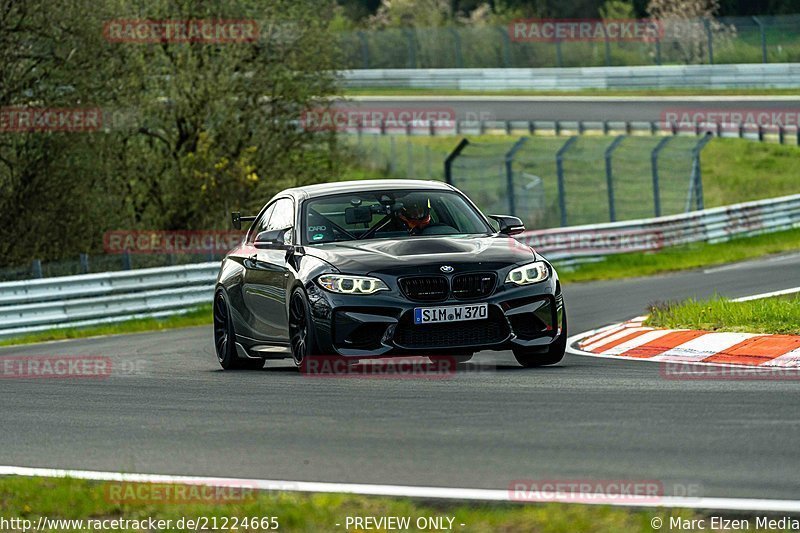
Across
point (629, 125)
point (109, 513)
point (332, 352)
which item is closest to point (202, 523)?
point (109, 513)

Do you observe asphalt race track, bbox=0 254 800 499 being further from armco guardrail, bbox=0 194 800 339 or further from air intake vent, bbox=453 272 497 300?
armco guardrail, bbox=0 194 800 339

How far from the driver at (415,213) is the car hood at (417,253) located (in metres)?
0.42

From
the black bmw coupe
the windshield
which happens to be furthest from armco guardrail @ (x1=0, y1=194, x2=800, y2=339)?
the windshield

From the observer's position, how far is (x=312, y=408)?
28.8ft

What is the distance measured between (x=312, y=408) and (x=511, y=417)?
1401mm

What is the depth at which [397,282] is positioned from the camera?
10.5 m

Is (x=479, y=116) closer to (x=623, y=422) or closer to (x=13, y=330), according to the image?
(x=13, y=330)

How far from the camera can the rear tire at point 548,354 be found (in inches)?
435

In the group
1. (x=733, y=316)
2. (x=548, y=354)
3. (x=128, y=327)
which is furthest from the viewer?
(x=128, y=327)

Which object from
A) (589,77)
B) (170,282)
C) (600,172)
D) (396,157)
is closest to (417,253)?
(170,282)

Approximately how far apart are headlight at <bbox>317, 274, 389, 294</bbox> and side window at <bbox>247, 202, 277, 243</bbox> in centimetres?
252

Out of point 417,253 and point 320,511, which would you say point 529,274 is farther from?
point 320,511

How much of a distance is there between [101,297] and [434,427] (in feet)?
53.5

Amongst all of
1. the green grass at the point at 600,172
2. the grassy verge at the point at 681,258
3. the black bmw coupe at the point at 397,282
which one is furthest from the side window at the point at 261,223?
the green grass at the point at 600,172
